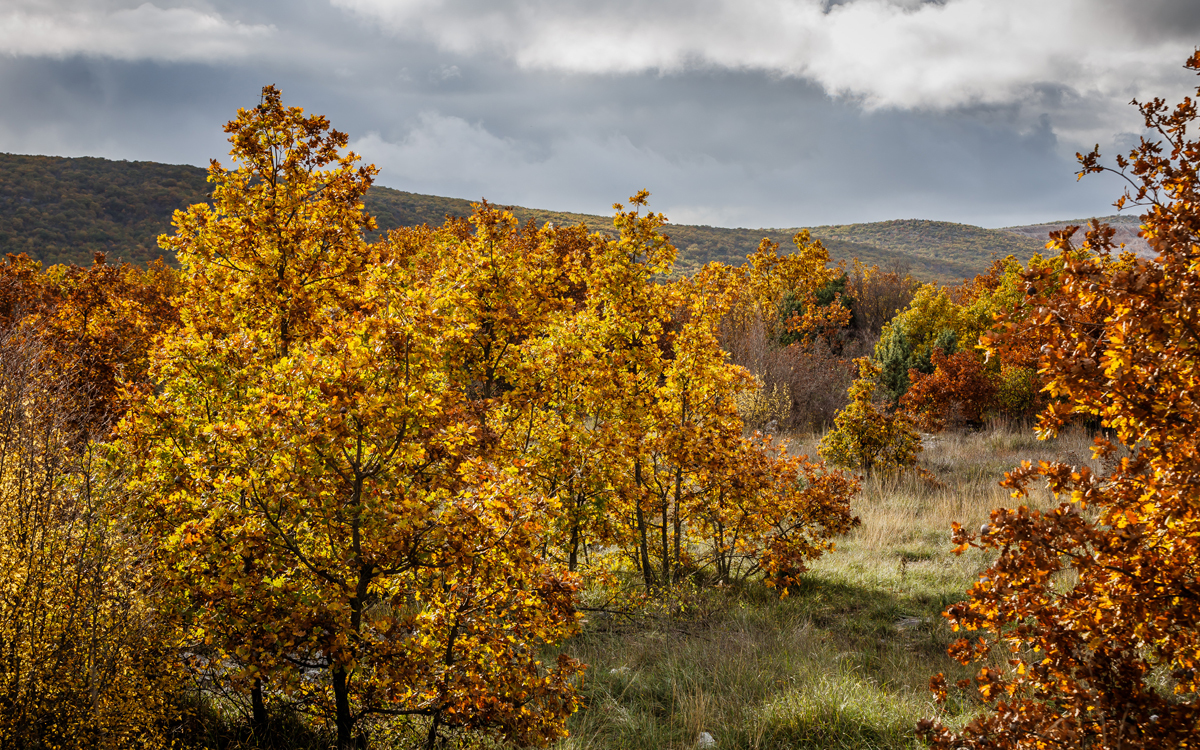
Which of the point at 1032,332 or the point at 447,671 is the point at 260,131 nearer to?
the point at 447,671

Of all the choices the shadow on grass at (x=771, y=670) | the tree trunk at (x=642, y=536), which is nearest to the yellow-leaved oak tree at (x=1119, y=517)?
the shadow on grass at (x=771, y=670)

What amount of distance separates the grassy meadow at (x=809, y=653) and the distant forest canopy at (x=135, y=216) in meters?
12.9

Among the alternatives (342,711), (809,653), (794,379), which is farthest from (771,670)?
(794,379)

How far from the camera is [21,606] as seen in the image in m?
3.58

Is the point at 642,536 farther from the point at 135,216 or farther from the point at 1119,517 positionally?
the point at 135,216

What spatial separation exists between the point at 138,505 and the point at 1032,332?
15.5 ft

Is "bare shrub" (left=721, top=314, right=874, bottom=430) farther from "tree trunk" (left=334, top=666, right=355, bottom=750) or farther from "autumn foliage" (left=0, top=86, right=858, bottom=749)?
"tree trunk" (left=334, top=666, right=355, bottom=750)

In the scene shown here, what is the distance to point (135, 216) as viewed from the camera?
4838 centimetres

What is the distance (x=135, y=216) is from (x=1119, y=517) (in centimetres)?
5983

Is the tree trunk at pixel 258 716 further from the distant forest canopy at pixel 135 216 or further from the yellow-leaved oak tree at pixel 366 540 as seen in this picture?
the distant forest canopy at pixel 135 216

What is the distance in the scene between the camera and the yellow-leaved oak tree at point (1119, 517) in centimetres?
221

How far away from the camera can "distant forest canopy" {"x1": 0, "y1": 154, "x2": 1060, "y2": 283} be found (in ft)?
134

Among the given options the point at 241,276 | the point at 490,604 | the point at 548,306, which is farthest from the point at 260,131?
the point at 490,604

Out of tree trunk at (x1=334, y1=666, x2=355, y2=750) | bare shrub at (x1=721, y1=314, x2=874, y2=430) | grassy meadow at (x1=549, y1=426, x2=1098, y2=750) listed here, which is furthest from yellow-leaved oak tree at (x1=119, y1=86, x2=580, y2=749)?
bare shrub at (x1=721, y1=314, x2=874, y2=430)
